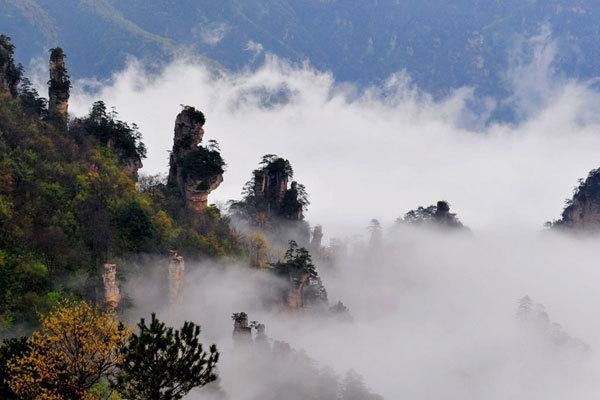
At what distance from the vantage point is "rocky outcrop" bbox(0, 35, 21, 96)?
87.4 meters

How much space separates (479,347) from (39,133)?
279ft

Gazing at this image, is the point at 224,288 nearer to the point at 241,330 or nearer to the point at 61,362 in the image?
the point at 241,330

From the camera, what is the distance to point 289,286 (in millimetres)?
96250

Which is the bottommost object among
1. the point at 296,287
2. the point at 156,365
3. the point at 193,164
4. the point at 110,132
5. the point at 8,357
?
the point at 8,357

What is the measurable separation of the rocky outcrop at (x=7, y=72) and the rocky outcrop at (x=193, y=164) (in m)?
24.2

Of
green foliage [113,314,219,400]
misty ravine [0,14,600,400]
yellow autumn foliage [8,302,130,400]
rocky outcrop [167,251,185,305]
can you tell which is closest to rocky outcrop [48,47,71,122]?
misty ravine [0,14,600,400]

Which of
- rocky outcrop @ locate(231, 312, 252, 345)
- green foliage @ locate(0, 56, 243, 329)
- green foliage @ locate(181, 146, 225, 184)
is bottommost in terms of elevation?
rocky outcrop @ locate(231, 312, 252, 345)

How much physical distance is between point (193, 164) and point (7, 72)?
29.8 m

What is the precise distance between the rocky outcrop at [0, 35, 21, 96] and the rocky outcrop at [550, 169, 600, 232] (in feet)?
406

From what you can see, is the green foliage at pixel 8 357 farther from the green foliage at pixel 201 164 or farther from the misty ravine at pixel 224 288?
the green foliage at pixel 201 164

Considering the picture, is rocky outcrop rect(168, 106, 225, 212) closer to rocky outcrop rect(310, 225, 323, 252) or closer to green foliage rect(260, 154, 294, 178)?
green foliage rect(260, 154, 294, 178)

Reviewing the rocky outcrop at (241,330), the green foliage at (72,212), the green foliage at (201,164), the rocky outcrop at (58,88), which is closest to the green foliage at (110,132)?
the green foliage at (72,212)

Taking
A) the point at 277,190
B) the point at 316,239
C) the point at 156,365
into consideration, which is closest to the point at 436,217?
the point at 316,239

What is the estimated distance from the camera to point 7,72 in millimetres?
88688
